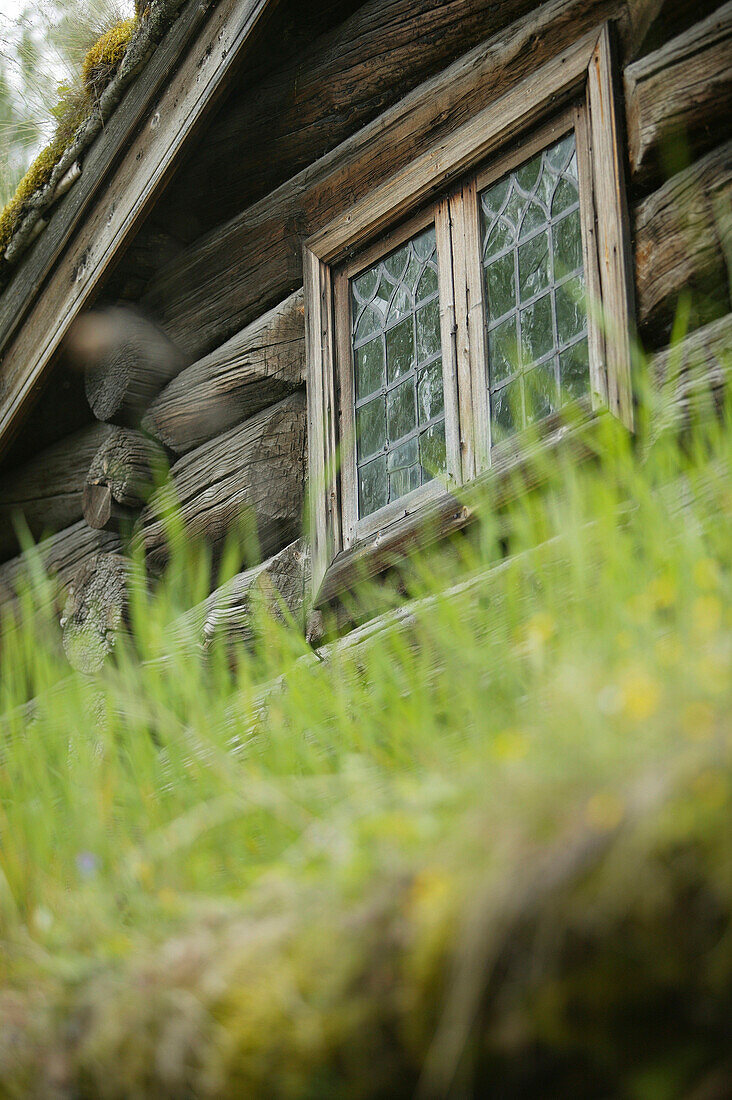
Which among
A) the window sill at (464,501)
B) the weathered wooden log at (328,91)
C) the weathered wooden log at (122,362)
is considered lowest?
the window sill at (464,501)

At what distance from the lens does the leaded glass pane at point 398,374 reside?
3564 millimetres

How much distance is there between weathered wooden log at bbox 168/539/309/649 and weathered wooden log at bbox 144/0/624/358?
981 millimetres

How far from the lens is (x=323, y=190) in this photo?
3.96 m

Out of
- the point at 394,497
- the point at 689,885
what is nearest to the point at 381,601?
the point at 394,497

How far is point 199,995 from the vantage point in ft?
4.46

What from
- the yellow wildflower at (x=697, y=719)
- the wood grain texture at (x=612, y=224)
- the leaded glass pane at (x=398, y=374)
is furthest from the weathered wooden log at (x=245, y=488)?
the yellow wildflower at (x=697, y=719)

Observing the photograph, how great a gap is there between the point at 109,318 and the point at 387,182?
1.15 m

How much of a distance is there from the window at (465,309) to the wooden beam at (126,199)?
56cm

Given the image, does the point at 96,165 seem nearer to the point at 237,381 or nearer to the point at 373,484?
the point at 237,381

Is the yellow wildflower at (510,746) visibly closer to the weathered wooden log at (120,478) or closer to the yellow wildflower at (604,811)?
→ the yellow wildflower at (604,811)

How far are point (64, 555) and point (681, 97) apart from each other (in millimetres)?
2676

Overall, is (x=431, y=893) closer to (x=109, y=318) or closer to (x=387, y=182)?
(x=387, y=182)

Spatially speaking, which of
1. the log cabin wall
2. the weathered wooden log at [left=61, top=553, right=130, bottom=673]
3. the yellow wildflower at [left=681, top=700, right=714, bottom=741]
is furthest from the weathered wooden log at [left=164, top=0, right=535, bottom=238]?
the yellow wildflower at [left=681, top=700, right=714, bottom=741]

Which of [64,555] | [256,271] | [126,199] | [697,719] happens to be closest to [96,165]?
[126,199]
